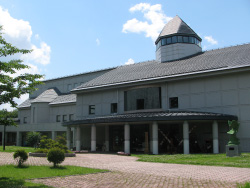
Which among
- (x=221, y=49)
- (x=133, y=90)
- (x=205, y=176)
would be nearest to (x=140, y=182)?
(x=205, y=176)

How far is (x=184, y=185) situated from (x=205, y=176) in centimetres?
244

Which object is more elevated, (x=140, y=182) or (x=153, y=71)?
(x=153, y=71)

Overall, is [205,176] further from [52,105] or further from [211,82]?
[52,105]

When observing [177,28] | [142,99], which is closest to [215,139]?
[142,99]

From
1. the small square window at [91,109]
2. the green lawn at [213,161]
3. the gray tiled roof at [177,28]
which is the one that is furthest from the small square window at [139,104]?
the green lawn at [213,161]

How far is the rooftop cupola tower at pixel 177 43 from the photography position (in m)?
36.2

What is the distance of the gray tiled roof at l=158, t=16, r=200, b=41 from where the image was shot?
122 feet

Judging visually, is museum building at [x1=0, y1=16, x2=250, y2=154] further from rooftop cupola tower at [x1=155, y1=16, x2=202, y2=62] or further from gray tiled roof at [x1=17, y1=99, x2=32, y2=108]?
gray tiled roof at [x1=17, y1=99, x2=32, y2=108]

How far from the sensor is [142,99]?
105 feet

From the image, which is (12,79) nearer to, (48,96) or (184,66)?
(184,66)

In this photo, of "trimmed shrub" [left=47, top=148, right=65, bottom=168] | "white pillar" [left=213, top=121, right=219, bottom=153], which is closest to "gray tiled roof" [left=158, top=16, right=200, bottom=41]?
"white pillar" [left=213, top=121, right=219, bottom=153]

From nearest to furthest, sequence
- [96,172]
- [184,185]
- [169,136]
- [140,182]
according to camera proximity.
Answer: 1. [184,185]
2. [140,182]
3. [96,172]
4. [169,136]

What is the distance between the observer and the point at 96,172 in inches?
538

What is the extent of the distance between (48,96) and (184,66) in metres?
27.0
